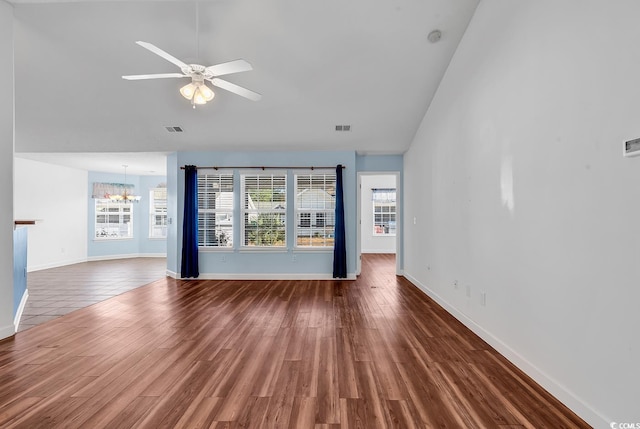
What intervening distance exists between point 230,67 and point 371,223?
8268 mm

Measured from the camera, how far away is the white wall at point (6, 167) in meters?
2.85

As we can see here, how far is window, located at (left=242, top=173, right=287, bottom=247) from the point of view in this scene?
5.87 m

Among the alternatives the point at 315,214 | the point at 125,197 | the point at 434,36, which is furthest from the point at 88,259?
the point at 434,36

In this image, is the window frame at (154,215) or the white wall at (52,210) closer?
the white wall at (52,210)

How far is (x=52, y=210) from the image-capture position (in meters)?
7.30

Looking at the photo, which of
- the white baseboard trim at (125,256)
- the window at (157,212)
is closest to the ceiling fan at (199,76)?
the window at (157,212)

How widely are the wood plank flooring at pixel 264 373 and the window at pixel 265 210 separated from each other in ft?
7.36

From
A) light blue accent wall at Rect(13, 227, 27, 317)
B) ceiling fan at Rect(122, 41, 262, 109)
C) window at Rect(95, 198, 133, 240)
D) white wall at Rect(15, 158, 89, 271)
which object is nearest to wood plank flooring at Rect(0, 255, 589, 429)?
light blue accent wall at Rect(13, 227, 27, 317)

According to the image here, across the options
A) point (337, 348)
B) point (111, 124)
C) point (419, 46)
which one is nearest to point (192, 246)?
point (111, 124)

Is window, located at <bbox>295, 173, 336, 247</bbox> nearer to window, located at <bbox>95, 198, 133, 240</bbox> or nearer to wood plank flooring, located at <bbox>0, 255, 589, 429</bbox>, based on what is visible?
wood plank flooring, located at <bbox>0, 255, 589, 429</bbox>

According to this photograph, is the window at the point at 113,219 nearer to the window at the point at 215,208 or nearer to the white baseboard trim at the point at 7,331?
the window at the point at 215,208

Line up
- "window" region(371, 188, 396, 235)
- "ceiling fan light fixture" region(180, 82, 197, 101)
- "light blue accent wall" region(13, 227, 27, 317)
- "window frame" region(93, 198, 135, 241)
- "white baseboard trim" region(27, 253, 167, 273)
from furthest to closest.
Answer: "window" region(371, 188, 396, 235)
"window frame" region(93, 198, 135, 241)
"white baseboard trim" region(27, 253, 167, 273)
"light blue accent wall" region(13, 227, 27, 317)
"ceiling fan light fixture" region(180, 82, 197, 101)

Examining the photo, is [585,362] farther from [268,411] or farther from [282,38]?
[282,38]

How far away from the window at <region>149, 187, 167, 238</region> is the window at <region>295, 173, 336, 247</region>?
5731 mm
